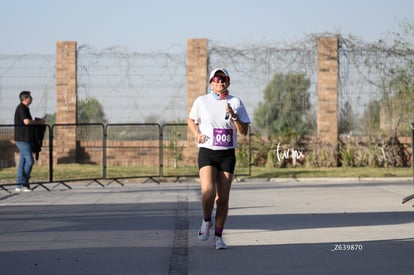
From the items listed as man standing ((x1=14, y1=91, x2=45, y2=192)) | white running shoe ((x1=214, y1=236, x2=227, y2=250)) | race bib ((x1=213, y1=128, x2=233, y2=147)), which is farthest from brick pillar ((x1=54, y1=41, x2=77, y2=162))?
white running shoe ((x1=214, y1=236, x2=227, y2=250))

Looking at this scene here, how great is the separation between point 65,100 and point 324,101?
285 inches

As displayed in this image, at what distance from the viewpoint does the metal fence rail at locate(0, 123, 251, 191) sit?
20.0 meters

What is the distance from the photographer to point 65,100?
80.1 ft

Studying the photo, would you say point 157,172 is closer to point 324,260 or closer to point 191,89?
point 191,89

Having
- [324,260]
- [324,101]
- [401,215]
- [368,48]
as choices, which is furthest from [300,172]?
[324,260]

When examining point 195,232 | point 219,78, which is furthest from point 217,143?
point 195,232

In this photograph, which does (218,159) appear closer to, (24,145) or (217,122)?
(217,122)

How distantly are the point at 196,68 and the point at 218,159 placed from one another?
15.3 metres

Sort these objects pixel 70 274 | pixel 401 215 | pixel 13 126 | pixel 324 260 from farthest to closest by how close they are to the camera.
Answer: pixel 13 126
pixel 401 215
pixel 324 260
pixel 70 274

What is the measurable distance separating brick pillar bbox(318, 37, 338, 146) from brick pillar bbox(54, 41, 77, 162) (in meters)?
6.89

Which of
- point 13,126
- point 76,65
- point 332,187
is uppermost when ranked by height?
point 76,65

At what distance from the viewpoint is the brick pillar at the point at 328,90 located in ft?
79.2

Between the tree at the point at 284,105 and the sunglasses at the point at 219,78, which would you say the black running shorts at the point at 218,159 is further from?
the tree at the point at 284,105

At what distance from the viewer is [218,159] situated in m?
9.20
